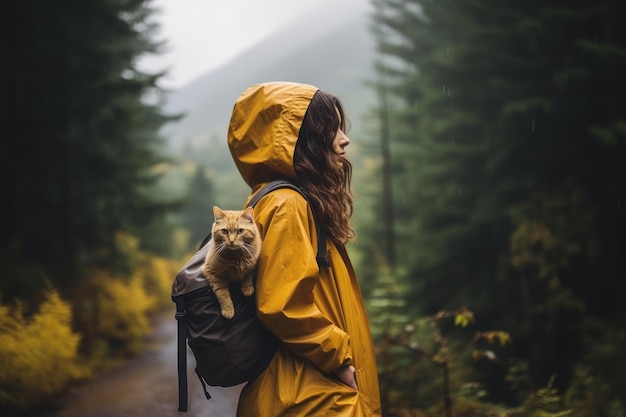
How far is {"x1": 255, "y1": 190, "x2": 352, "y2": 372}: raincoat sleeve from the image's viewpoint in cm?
222

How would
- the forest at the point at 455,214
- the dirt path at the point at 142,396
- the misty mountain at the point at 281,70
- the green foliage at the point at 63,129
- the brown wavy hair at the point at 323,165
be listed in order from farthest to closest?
the misty mountain at the point at 281,70 → the green foliage at the point at 63,129 → the forest at the point at 455,214 → the dirt path at the point at 142,396 → the brown wavy hair at the point at 323,165

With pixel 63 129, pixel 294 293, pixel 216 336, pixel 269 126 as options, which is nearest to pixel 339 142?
pixel 269 126

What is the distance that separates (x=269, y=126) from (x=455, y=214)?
9657mm

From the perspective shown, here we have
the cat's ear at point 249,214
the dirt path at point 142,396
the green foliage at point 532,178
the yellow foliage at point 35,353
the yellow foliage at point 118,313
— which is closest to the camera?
the cat's ear at point 249,214

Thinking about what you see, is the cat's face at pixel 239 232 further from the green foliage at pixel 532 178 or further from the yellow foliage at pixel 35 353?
the yellow foliage at pixel 35 353

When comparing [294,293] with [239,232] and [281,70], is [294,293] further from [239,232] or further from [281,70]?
[281,70]

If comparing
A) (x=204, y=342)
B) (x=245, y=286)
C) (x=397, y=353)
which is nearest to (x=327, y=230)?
(x=245, y=286)

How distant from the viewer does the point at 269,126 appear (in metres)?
2.59

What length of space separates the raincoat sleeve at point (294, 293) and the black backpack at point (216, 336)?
0.42 feet

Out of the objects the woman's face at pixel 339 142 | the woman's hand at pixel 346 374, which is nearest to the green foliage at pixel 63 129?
the woman's face at pixel 339 142

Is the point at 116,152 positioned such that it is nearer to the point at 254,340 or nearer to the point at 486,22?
the point at 486,22

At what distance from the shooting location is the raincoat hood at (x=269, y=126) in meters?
2.55

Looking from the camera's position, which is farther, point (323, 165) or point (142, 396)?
point (142, 396)

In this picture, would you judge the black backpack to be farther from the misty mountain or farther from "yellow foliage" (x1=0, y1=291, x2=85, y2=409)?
the misty mountain
